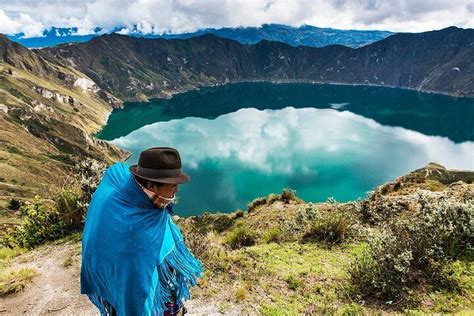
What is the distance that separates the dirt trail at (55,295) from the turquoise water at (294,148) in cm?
6697

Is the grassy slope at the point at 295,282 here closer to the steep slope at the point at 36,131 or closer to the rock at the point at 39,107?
the steep slope at the point at 36,131

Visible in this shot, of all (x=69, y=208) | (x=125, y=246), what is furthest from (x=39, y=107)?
(x=125, y=246)

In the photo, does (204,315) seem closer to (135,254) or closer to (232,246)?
(135,254)

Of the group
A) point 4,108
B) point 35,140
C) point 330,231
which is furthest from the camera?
point 4,108

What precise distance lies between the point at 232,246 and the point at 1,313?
19.7 ft

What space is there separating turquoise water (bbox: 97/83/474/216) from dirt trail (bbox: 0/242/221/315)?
66970 mm

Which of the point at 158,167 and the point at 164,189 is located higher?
the point at 158,167

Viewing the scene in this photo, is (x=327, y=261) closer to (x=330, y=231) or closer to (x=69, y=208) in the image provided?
(x=330, y=231)

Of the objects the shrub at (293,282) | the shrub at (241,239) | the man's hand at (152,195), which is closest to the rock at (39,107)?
the shrub at (241,239)

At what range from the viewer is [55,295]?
23.4 ft

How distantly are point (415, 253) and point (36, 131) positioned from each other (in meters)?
128

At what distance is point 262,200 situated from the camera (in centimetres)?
2114

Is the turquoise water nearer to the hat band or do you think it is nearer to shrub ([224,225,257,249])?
shrub ([224,225,257,249])

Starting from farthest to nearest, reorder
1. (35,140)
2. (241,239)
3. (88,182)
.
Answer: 1. (35,140)
2. (241,239)
3. (88,182)
